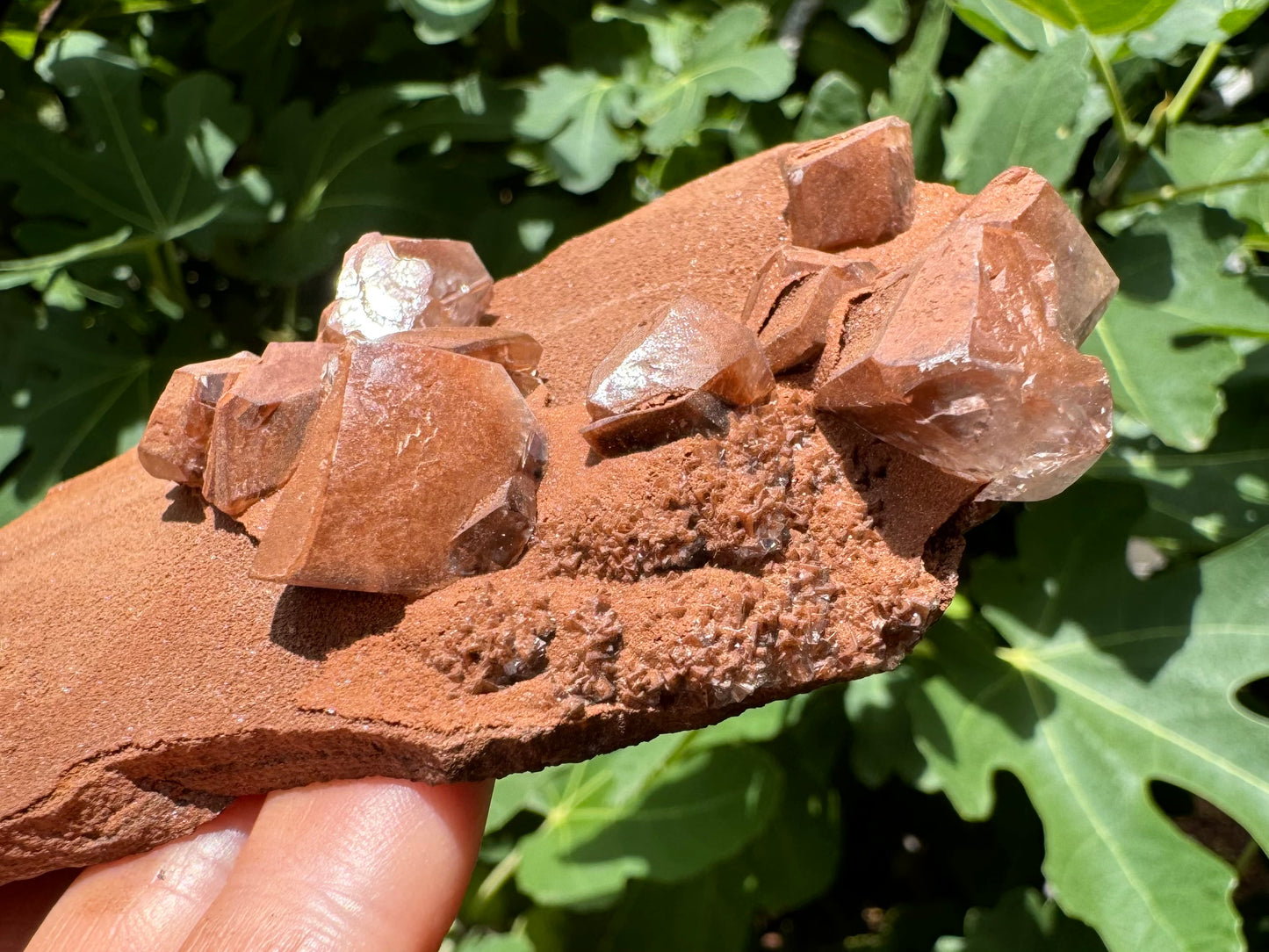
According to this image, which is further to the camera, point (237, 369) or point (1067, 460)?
point (237, 369)

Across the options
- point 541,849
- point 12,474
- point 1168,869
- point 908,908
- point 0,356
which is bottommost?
point 908,908

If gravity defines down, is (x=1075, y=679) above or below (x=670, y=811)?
above

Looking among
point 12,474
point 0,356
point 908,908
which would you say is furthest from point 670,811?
point 0,356

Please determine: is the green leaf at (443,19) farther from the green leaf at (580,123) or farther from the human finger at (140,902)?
the human finger at (140,902)

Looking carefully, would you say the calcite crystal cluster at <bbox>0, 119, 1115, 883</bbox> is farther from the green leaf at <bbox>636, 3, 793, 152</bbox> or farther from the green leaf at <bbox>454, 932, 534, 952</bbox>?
the green leaf at <bbox>454, 932, 534, 952</bbox>

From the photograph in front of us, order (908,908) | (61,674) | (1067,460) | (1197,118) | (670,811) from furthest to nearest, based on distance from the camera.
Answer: (908,908) → (1197,118) → (670,811) → (61,674) → (1067,460)

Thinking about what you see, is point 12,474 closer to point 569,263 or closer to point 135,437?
point 135,437

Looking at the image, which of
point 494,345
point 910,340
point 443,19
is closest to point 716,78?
point 443,19
